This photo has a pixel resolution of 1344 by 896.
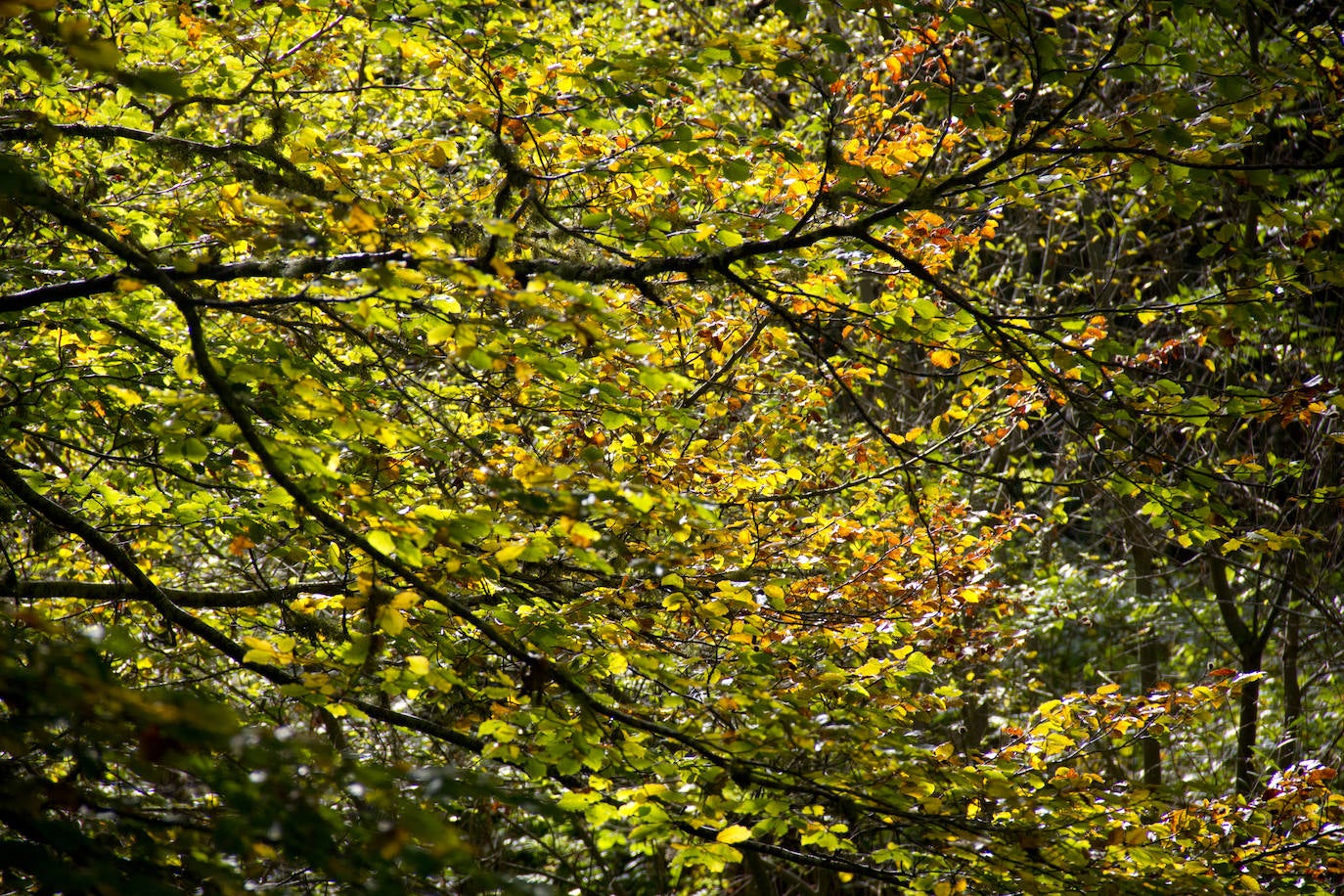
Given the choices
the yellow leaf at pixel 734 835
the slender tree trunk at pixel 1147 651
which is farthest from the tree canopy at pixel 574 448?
the slender tree trunk at pixel 1147 651

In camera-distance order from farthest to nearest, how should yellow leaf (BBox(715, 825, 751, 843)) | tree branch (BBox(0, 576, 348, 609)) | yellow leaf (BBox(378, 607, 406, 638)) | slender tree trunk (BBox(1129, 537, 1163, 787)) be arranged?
slender tree trunk (BBox(1129, 537, 1163, 787)) → tree branch (BBox(0, 576, 348, 609)) → yellow leaf (BBox(715, 825, 751, 843)) → yellow leaf (BBox(378, 607, 406, 638))

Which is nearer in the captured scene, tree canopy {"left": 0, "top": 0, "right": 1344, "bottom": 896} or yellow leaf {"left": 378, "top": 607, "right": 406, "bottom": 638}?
tree canopy {"left": 0, "top": 0, "right": 1344, "bottom": 896}

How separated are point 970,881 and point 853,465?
3.07 meters

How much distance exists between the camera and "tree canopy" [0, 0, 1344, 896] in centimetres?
244

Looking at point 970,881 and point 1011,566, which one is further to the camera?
point 1011,566

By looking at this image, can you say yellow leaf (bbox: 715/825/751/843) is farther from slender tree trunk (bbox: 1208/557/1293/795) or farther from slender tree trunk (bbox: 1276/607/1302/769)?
slender tree trunk (bbox: 1276/607/1302/769)

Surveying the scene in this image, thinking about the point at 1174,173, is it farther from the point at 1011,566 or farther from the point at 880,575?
the point at 1011,566

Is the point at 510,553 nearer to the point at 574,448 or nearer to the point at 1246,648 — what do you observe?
the point at 574,448

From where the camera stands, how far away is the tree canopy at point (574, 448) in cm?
244

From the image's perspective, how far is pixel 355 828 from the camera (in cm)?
214

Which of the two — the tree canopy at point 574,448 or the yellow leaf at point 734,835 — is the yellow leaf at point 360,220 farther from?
the yellow leaf at point 734,835

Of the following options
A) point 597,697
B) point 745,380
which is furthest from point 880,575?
point 597,697

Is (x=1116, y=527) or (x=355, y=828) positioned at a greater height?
(x=1116, y=527)

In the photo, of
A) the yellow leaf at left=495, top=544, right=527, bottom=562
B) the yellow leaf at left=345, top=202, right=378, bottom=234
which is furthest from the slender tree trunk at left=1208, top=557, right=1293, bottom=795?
the yellow leaf at left=345, top=202, right=378, bottom=234
